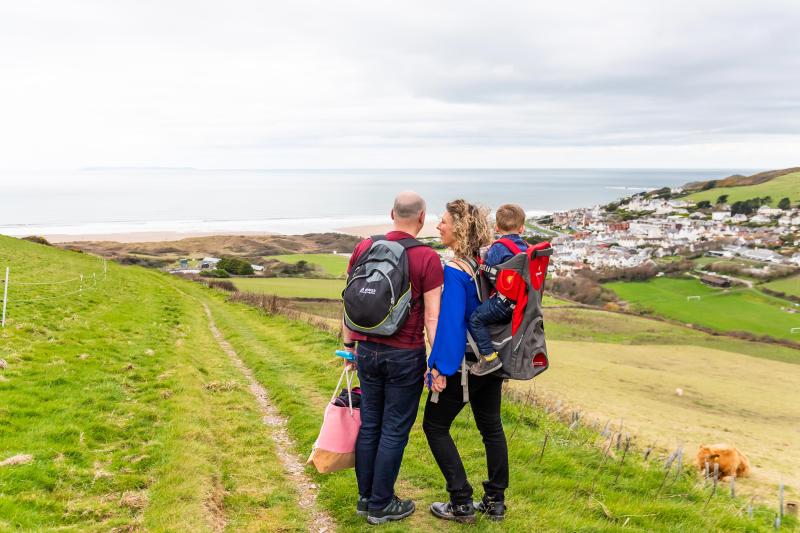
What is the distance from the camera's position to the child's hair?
14.6 feet

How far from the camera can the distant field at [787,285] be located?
72306mm

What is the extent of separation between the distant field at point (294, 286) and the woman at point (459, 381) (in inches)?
1644

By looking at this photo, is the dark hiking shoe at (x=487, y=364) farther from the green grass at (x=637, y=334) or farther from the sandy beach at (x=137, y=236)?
the sandy beach at (x=137, y=236)

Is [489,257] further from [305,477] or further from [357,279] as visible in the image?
[305,477]

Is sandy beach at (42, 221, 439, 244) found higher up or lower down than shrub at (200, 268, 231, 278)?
higher up

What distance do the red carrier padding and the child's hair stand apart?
7.7 inches

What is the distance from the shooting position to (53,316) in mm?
14203

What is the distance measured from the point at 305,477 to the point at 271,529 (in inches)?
48.6

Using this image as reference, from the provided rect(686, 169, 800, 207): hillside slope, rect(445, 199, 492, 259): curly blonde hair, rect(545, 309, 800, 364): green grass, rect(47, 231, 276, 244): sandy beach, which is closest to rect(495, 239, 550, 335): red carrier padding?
rect(445, 199, 492, 259): curly blonde hair

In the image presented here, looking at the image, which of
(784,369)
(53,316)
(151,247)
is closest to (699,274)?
(784,369)

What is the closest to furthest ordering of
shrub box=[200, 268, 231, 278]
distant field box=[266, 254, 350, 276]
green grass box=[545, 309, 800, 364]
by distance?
1. green grass box=[545, 309, 800, 364]
2. shrub box=[200, 268, 231, 278]
3. distant field box=[266, 254, 350, 276]

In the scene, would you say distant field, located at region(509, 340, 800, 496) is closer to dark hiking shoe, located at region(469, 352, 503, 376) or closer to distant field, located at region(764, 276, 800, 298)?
dark hiking shoe, located at region(469, 352, 503, 376)

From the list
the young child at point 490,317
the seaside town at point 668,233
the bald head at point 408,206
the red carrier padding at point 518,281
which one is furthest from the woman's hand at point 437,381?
the seaside town at point 668,233

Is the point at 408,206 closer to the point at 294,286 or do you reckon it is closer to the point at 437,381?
the point at 437,381
